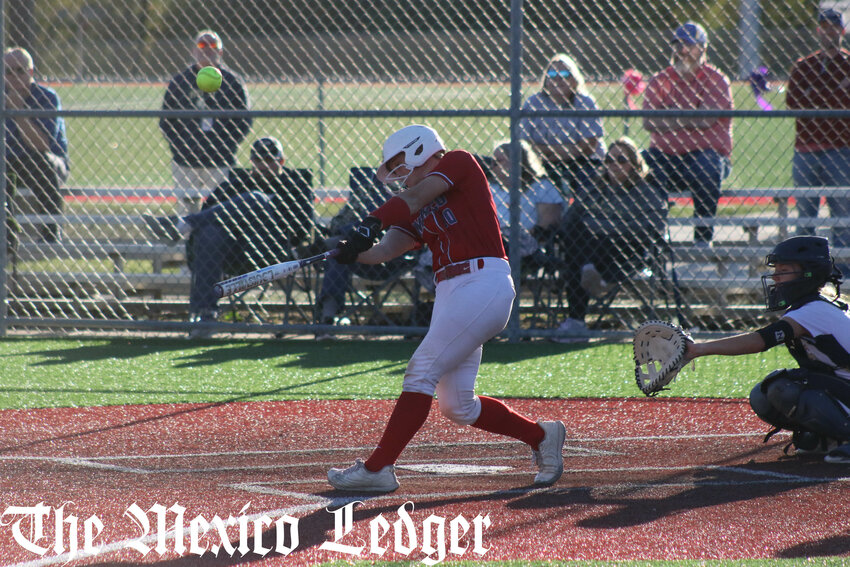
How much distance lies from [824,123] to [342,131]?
1371 cm

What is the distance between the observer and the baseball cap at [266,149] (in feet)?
26.7

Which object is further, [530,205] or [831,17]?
[530,205]

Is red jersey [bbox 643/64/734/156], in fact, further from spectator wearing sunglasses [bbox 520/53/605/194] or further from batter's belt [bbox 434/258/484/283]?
batter's belt [bbox 434/258/484/283]

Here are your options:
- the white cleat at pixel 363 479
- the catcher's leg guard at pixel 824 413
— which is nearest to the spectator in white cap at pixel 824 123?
the catcher's leg guard at pixel 824 413

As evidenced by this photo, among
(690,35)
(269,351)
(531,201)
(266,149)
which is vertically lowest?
(269,351)

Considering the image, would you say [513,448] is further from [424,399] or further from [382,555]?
[382,555]

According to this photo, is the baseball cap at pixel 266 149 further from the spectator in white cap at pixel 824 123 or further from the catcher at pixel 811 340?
the catcher at pixel 811 340

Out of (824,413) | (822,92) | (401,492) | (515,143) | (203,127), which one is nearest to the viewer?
(401,492)

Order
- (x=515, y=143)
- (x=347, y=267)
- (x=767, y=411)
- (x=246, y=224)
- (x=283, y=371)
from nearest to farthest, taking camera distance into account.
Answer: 1. (x=767, y=411)
2. (x=283, y=371)
3. (x=515, y=143)
4. (x=347, y=267)
5. (x=246, y=224)

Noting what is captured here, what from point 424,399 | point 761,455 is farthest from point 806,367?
point 424,399

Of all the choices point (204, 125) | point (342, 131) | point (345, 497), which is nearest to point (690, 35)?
point (204, 125)

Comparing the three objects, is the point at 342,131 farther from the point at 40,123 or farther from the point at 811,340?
the point at 811,340

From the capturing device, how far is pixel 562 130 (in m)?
8.23

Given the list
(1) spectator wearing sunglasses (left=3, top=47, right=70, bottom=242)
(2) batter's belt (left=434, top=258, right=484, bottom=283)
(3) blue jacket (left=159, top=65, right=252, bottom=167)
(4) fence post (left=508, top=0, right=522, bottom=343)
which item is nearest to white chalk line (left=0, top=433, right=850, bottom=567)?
(2) batter's belt (left=434, top=258, right=484, bottom=283)
